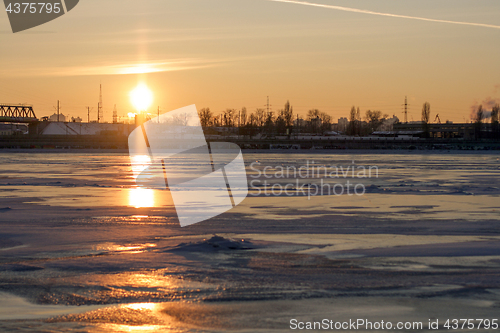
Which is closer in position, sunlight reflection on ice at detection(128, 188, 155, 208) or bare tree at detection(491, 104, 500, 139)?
sunlight reflection on ice at detection(128, 188, 155, 208)

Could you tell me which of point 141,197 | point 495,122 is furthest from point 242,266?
point 495,122

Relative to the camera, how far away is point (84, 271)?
316 inches

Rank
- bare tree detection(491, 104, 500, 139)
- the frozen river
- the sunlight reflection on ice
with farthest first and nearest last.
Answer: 1. bare tree detection(491, 104, 500, 139)
2. the sunlight reflection on ice
3. the frozen river

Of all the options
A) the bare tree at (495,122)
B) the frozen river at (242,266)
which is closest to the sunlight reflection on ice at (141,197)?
the frozen river at (242,266)

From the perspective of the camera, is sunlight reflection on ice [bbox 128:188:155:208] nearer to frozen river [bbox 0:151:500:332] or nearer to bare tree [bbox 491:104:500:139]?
frozen river [bbox 0:151:500:332]

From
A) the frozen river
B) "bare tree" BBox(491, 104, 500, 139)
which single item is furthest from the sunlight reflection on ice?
"bare tree" BBox(491, 104, 500, 139)

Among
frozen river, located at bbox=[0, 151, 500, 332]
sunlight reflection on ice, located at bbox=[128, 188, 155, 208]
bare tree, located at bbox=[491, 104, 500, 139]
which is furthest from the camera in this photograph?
bare tree, located at bbox=[491, 104, 500, 139]

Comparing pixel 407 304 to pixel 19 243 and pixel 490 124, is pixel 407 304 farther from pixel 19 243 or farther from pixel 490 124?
pixel 490 124

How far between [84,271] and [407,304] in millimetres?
4907

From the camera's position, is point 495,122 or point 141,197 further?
point 495,122

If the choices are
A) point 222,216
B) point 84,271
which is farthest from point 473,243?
point 84,271

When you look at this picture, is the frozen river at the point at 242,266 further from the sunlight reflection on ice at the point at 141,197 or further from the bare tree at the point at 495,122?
the bare tree at the point at 495,122

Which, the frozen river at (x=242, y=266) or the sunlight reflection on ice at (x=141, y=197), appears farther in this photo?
the sunlight reflection on ice at (x=141, y=197)

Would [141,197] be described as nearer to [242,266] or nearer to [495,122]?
[242,266]
